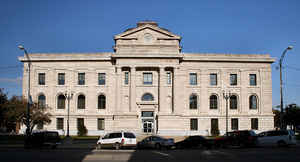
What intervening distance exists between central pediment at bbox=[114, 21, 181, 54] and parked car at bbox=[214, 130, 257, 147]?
2320 cm

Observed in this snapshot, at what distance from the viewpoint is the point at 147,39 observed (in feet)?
167

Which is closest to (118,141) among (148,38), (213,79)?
(148,38)

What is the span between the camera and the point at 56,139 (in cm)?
2881

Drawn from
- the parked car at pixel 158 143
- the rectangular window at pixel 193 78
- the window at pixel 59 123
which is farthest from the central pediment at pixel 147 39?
the parked car at pixel 158 143

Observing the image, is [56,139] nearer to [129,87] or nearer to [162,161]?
[162,161]

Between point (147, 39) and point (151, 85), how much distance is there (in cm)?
757

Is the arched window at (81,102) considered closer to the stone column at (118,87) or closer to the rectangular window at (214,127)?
the stone column at (118,87)

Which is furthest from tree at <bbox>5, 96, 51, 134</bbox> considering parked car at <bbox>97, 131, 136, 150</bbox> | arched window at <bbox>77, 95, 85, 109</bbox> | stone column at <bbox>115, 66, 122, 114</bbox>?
parked car at <bbox>97, 131, 136, 150</bbox>

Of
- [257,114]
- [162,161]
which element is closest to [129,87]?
[257,114]

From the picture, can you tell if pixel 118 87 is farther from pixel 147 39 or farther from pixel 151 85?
pixel 147 39

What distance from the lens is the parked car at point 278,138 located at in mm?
28362

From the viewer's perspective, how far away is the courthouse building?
4972 cm

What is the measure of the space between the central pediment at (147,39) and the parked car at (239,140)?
76.1 ft

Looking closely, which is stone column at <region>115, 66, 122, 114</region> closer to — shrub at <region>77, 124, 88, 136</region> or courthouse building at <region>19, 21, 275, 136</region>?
courthouse building at <region>19, 21, 275, 136</region>
